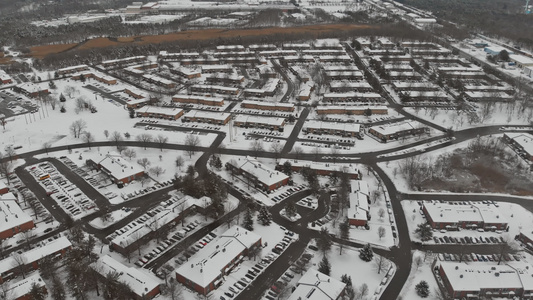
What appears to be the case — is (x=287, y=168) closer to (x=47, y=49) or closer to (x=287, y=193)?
(x=287, y=193)

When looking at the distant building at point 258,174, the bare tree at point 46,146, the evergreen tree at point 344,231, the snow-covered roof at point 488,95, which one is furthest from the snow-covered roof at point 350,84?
the bare tree at point 46,146

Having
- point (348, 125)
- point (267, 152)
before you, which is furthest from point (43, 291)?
point (348, 125)

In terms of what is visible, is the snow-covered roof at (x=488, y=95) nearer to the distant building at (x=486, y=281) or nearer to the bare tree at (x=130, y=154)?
the distant building at (x=486, y=281)

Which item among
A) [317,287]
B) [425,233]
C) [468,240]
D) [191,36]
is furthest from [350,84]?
[191,36]

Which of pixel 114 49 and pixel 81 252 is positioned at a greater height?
pixel 114 49

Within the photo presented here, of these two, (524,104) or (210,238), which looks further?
(524,104)

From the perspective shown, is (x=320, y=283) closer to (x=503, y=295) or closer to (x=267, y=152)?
(x=503, y=295)

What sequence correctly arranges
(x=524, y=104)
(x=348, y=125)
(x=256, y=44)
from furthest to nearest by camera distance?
(x=256, y=44)
(x=524, y=104)
(x=348, y=125)

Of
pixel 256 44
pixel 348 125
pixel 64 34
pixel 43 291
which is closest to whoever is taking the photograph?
pixel 43 291
